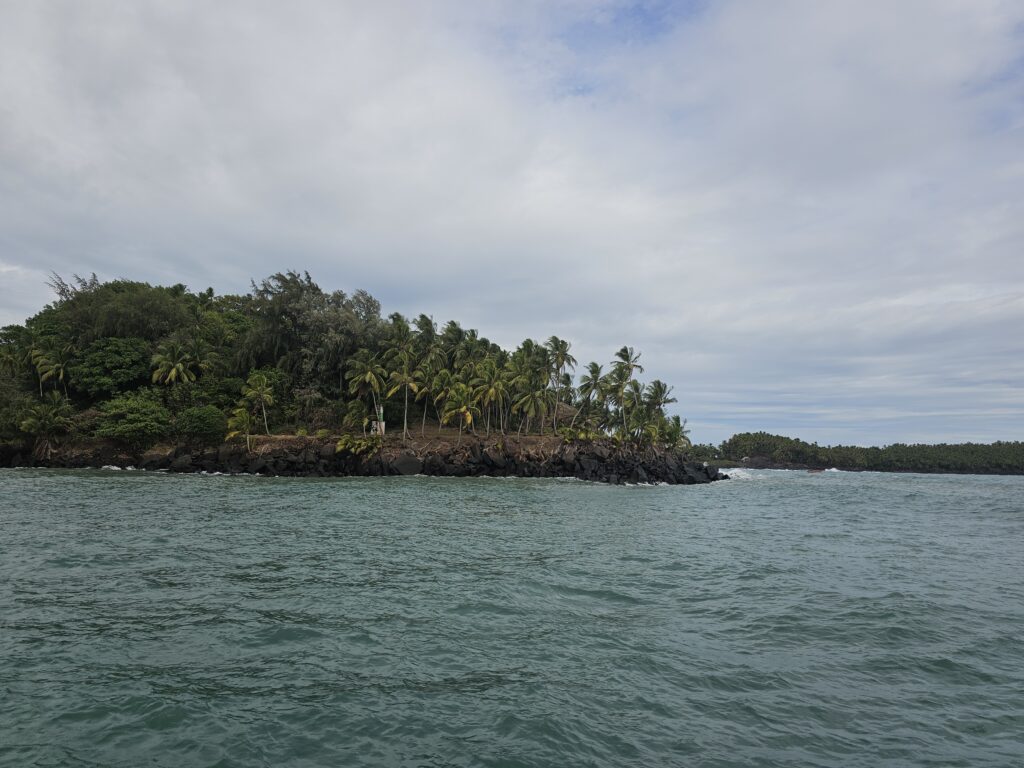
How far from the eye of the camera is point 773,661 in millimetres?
9734

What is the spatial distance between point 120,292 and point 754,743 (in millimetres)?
95987

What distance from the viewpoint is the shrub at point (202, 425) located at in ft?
205

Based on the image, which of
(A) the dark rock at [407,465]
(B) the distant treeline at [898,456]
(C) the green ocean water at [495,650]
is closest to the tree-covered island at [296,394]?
(A) the dark rock at [407,465]

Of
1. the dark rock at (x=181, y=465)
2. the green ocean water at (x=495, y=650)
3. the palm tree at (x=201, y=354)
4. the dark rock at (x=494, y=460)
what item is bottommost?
the green ocean water at (x=495, y=650)

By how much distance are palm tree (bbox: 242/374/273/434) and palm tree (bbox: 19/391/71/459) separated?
58.4 feet

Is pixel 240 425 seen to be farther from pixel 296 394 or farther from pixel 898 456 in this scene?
pixel 898 456

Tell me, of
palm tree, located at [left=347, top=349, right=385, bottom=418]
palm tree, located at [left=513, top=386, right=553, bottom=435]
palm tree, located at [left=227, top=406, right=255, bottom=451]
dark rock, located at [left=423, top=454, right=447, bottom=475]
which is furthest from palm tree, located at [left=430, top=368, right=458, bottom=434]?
palm tree, located at [left=227, top=406, right=255, bottom=451]

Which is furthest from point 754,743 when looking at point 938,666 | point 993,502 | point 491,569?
point 993,502

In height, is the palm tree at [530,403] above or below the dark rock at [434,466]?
above

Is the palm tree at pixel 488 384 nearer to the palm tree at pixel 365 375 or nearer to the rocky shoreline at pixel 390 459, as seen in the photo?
the rocky shoreline at pixel 390 459

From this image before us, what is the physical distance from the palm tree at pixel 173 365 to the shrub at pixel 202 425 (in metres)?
6.62

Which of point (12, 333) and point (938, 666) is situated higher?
point (12, 333)

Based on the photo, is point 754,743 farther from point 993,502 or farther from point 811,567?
point 993,502

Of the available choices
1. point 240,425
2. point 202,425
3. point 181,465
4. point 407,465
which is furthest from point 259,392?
point 407,465
